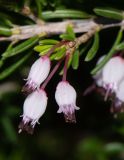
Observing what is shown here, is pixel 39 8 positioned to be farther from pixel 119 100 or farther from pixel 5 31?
pixel 119 100

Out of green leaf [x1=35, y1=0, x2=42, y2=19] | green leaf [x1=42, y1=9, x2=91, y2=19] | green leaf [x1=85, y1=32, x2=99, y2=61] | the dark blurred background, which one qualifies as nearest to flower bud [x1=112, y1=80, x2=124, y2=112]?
green leaf [x1=85, y1=32, x2=99, y2=61]

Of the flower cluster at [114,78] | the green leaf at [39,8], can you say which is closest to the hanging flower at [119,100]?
the flower cluster at [114,78]

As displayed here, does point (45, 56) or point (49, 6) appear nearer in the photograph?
point (45, 56)

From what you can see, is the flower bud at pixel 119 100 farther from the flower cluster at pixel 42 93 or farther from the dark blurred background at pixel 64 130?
the dark blurred background at pixel 64 130

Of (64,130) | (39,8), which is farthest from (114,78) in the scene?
(64,130)

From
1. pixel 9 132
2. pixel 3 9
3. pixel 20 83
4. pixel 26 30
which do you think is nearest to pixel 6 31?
pixel 26 30

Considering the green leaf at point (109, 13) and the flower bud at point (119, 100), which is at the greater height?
→ the green leaf at point (109, 13)

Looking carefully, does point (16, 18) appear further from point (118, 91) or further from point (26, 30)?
point (118, 91)
